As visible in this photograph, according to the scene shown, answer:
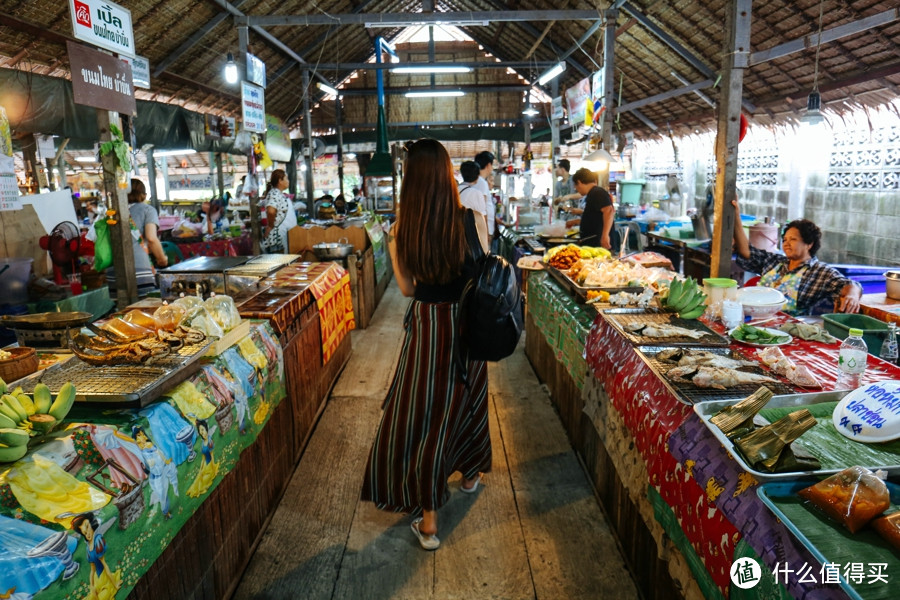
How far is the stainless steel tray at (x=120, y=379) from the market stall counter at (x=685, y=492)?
1911mm

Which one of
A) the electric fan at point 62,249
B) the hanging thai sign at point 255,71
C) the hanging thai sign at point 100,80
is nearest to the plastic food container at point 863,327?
the hanging thai sign at point 100,80

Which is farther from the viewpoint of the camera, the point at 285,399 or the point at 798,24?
the point at 798,24

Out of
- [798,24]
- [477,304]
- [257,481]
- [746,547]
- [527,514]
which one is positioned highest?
[798,24]

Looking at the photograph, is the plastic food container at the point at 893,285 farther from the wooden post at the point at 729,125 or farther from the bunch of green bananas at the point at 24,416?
the bunch of green bananas at the point at 24,416

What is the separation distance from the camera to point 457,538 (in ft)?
10.3

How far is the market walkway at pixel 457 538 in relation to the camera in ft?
9.02

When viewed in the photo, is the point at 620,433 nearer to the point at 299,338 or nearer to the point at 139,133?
the point at 299,338

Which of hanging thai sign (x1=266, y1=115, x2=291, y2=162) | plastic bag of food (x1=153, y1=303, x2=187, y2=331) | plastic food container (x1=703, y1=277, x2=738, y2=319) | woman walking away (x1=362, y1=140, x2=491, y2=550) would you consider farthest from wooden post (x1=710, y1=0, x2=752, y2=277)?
hanging thai sign (x1=266, y1=115, x2=291, y2=162)

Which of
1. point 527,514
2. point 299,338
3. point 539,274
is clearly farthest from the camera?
point 539,274

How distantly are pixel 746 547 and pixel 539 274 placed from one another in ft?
14.2

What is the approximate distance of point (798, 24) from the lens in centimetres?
809

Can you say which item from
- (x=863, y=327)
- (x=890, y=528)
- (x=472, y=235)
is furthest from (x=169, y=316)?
(x=863, y=327)

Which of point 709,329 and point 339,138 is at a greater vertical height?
point 339,138

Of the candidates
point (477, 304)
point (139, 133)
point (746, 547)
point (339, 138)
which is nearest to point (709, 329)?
point (477, 304)
